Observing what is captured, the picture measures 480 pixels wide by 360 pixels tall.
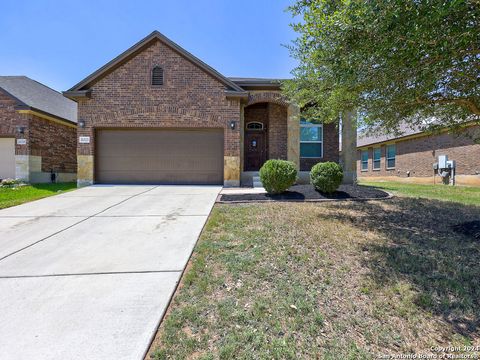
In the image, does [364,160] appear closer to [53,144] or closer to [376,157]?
[376,157]

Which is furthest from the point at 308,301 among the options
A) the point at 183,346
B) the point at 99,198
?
the point at 99,198

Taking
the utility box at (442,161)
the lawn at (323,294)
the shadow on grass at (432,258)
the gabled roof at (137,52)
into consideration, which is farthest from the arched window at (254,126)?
the utility box at (442,161)

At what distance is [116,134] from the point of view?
35.1ft

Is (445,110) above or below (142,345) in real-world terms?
above

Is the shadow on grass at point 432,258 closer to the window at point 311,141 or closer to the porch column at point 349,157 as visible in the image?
the porch column at point 349,157

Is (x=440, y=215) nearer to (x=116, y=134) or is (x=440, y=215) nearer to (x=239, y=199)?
(x=239, y=199)

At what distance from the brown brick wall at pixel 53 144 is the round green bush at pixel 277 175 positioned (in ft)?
39.2

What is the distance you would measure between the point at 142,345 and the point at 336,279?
2156 mm

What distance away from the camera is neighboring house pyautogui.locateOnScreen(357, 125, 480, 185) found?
13.5m

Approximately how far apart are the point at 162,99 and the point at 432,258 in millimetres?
10152

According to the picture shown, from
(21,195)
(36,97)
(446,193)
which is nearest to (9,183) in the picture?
(21,195)

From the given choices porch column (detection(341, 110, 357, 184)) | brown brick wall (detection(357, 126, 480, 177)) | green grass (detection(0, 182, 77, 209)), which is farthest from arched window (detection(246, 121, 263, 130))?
green grass (detection(0, 182, 77, 209))

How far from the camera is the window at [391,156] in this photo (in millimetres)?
19906

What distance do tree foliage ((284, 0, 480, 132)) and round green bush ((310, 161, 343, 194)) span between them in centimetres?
211
